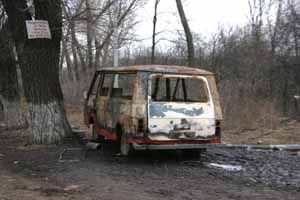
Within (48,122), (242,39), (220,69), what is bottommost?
(48,122)

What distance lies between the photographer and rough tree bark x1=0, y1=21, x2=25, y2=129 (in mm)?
15523

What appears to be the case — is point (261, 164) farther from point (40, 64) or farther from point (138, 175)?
point (40, 64)

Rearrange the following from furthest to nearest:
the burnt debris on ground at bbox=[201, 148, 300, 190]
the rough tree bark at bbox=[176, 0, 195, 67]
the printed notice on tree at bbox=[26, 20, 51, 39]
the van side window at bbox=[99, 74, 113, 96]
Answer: the rough tree bark at bbox=[176, 0, 195, 67] → the printed notice on tree at bbox=[26, 20, 51, 39] → the van side window at bbox=[99, 74, 113, 96] → the burnt debris on ground at bbox=[201, 148, 300, 190]

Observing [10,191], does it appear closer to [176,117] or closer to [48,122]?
[176,117]

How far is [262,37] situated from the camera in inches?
1085

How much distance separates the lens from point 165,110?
30.1ft

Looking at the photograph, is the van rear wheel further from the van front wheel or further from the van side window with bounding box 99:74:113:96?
the van side window with bounding box 99:74:113:96

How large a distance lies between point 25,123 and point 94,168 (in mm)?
7425

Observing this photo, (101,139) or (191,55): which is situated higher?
(191,55)

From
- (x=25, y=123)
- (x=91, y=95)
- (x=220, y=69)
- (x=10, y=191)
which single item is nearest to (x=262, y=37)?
(x=220, y=69)

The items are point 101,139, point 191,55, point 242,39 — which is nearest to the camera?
point 101,139

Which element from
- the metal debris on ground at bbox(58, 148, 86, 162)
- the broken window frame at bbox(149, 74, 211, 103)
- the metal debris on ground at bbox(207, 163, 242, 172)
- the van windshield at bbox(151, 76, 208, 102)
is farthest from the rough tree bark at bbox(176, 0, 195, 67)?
the metal debris on ground at bbox(207, 163, 242, 172)

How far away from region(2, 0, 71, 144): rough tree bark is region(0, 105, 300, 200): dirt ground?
1.71 ft

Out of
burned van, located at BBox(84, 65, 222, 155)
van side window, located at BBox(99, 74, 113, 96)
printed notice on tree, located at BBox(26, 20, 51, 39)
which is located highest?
printed notice on tree, located at BBox(26, 20, 51, 39)
